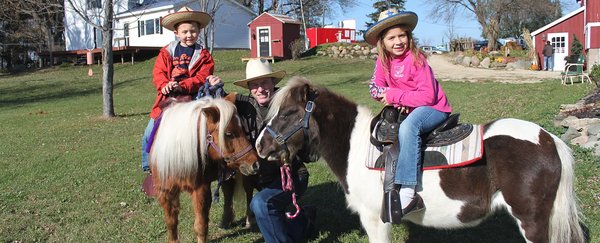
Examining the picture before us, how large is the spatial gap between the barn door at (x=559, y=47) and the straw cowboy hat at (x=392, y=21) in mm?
29022

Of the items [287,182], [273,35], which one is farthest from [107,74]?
[273,35]

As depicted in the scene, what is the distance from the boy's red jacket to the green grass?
157cm

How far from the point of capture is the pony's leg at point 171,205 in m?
4.12

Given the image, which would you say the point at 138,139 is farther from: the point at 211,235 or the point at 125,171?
the point at 211,235

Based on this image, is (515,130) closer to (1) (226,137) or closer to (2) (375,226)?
(2) (375,226)

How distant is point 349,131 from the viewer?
12.2 feet

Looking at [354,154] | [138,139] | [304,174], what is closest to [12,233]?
[304,174]

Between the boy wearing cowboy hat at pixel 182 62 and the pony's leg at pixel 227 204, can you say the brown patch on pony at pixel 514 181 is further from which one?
the boy wearing cowboy hat at pixel 182 62

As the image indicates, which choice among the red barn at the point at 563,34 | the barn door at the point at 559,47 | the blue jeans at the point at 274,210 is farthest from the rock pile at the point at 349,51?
the blue jeans at the point at 274,210

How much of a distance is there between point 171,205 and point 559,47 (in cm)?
3123

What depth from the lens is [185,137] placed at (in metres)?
3.94

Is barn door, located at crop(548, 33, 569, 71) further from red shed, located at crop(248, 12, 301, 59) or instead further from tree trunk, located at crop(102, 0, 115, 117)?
tree trunk, located at crop(102, 0, 115, 117)

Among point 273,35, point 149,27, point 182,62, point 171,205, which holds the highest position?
point 149,27

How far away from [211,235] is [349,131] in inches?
92.3
